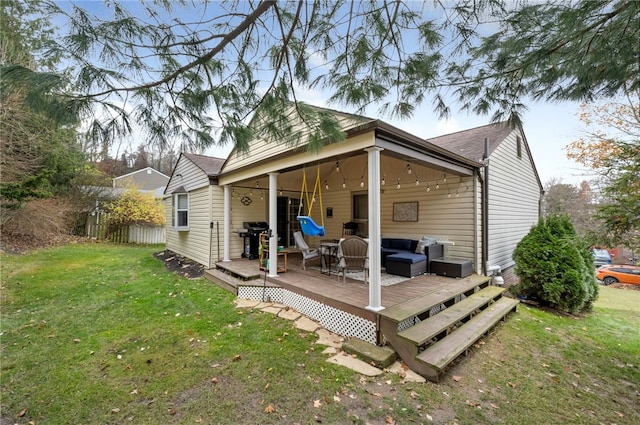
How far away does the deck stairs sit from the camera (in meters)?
3.13

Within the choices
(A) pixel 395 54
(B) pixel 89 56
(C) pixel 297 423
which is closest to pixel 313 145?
(A) pixel 395 54

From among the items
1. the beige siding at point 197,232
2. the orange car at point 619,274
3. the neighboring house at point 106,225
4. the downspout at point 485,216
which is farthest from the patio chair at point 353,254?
the orange car at point 619,274

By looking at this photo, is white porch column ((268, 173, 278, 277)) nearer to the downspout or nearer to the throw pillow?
the throw pillow

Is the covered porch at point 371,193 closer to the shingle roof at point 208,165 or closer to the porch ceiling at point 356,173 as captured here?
the porch ceiling at point 356,173

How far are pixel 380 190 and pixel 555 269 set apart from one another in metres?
4.00

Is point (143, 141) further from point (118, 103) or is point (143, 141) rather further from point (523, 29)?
point (523, 29)

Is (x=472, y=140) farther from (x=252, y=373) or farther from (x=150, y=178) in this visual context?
(x=150, y=178)

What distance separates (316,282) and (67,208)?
14205 millimetres

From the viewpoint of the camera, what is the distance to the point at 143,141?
2623mm

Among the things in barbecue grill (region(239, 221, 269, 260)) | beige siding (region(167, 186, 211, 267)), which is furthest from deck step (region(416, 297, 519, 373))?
beige siding (region(167, 186, 211, 267))

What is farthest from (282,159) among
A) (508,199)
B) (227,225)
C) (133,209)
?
(133,209)

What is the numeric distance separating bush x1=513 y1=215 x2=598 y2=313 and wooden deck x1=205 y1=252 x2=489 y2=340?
48.3 inches

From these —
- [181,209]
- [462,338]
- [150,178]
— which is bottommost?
[462,338]

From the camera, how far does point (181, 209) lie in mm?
9695
